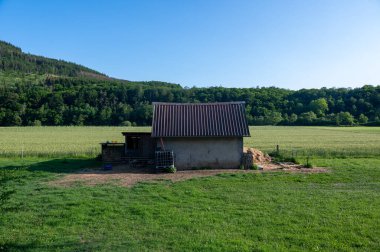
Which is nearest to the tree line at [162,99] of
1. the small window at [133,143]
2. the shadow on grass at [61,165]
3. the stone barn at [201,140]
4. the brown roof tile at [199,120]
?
the shadow on grass at [61,165]

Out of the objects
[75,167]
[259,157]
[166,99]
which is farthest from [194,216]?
[166,99]

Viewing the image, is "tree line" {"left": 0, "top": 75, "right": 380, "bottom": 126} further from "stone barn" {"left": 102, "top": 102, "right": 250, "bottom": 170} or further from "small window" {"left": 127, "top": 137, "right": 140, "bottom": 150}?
"stone barn" {"left": 102, "top": 102, "right": 250, "bottom": 170}

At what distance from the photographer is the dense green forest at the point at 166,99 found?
99.0 meters

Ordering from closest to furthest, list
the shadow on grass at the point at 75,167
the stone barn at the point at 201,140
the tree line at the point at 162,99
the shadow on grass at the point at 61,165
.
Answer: the shadow on grass at the point at 75,167 < the shadow on grass at the point at 61,165 < the stone barn at the point at 201,140 < the tree line at the point at 162,99

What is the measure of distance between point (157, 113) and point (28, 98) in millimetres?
92584

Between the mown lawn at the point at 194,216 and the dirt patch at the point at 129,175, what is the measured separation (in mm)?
1189

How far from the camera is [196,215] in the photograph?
10.2 metres

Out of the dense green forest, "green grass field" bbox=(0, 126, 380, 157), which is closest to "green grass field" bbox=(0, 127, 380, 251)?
"green grass field" bbox=(0, 126, 380, 157)

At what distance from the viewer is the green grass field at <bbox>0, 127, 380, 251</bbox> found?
7891 mm

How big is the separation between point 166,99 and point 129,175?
100985 millimetres

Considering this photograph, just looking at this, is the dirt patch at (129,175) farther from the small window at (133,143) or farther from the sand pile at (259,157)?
the small window at (133,143)

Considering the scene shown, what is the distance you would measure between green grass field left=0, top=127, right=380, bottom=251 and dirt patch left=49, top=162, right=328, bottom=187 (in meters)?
1.09

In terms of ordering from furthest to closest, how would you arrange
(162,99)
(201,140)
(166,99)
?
(162,99) < (166,99) < (201,140)

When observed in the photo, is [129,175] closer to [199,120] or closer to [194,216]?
[199,120]
